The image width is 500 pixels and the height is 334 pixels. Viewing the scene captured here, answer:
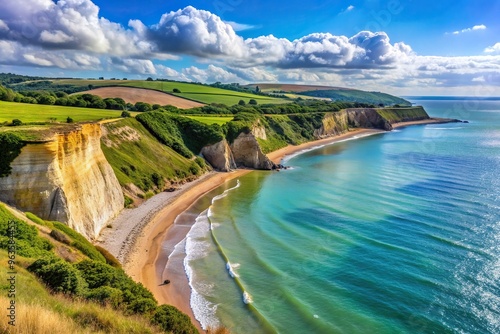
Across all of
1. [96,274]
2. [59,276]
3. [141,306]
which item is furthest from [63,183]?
[141,306]

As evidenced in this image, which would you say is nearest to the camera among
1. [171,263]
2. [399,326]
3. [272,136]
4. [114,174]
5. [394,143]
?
[399,326]

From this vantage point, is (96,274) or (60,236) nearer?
(96,274)

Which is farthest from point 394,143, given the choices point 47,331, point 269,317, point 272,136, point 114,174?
point 47,331

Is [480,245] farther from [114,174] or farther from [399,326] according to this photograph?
[114,174]

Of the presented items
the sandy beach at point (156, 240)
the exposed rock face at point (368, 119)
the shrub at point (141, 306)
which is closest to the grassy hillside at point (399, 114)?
the exposed rock face at point (368, 119)

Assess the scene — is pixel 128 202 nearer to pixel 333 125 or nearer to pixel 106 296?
pixel 106 296

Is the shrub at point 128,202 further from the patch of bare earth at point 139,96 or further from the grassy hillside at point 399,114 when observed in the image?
the grassy hillside at point 399,114
